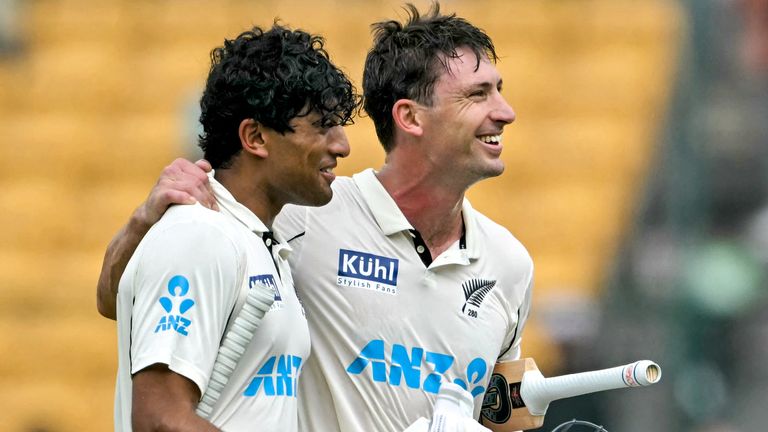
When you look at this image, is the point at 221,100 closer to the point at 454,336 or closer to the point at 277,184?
the point at 277,184

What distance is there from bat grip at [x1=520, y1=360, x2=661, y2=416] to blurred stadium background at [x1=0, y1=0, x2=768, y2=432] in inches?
113

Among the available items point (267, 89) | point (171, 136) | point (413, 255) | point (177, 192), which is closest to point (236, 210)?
point (177, 192)

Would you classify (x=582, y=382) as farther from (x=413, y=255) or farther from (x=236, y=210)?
(x=236, y=210)

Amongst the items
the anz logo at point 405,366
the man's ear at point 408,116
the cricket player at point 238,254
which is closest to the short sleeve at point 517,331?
the anz logo at point 405,366

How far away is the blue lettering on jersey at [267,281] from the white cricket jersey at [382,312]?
1.87 ft

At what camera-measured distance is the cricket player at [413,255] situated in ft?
12.1

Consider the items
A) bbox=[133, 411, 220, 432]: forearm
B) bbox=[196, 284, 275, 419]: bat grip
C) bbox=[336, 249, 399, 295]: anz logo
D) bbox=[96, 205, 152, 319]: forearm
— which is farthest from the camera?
bbox=[336, 249, 399, 295]: anz logo

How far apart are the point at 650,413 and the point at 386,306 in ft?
12.6

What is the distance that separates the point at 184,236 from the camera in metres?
2.93

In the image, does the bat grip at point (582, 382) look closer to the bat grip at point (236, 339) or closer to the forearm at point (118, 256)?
the bat grip at point (236, 339)

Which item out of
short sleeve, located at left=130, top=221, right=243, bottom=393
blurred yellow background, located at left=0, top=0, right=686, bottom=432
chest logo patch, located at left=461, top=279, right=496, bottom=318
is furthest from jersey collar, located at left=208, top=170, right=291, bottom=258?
blurred yellow background, located at left=0, top=0, right=686, bottom=432

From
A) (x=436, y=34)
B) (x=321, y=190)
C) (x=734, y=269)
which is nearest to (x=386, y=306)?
(x=321, y=190)

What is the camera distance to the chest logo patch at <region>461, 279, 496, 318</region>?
151 inches

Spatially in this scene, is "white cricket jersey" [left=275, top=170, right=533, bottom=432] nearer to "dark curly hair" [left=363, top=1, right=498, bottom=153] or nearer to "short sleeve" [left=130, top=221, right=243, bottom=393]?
"dark curly hair" [left=363, top=1, right=498, bottom=153]
